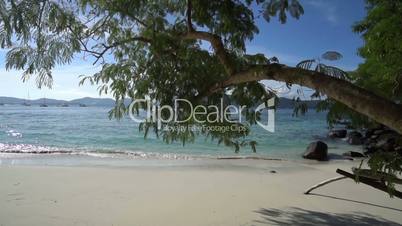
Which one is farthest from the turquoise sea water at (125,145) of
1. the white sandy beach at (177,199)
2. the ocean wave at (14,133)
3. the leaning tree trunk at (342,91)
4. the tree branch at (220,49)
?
the leaning tree trunk at (342,91)

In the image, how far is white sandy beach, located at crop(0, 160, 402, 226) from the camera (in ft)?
21.0

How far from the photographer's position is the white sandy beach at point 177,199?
21.0 ft

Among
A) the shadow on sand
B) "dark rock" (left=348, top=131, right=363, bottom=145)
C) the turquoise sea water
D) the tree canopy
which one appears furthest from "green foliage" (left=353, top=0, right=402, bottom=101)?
"dark rock" (left=348, top=131, right=363, bottom=145)

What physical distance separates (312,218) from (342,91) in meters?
4.29

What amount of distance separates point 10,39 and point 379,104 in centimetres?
346

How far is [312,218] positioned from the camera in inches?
264

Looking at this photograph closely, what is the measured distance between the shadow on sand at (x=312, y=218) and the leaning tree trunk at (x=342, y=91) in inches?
136

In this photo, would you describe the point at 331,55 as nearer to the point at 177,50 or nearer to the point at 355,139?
the point at 177,50

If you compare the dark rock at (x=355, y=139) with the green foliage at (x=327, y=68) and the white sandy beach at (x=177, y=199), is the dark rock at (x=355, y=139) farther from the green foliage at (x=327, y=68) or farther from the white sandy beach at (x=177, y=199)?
the green foliage at (x=327, y=68)

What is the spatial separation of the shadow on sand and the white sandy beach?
0.02 m

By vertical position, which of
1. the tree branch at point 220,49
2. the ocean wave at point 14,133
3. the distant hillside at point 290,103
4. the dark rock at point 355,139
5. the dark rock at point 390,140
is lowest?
the ocean wave at point 14,133

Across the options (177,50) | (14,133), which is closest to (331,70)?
(177,50)

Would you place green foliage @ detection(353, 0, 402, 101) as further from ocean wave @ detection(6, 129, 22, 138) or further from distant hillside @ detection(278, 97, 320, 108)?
ocean wave @ detection(6, 129, 22, 138)

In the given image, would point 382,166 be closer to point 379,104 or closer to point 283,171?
point 379,104
